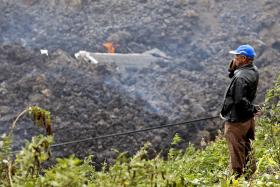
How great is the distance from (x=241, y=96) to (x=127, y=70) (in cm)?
1040

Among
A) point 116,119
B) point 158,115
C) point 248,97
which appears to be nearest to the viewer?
point 248,97

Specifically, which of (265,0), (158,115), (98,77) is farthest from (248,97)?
(265,0)

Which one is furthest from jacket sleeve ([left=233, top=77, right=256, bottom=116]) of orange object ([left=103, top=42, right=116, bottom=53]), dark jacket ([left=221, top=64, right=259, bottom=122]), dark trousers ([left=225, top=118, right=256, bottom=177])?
orange object ([left=103, top=42, right=116, bottom=53])

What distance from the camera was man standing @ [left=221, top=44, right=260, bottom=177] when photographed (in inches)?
183

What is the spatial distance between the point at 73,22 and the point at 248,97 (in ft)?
46.5

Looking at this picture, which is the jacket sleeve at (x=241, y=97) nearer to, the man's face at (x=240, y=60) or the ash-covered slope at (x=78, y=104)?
the man's face at (x=240, y=60)

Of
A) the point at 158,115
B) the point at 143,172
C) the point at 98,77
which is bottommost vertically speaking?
the point at 158,115

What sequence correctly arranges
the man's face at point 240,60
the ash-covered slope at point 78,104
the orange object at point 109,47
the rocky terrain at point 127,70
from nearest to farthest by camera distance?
the man's face at point 240,60 < the ash-covered slope at point 78,104 < the rocky terrain at point 127,70 < the orange object at point 109,47

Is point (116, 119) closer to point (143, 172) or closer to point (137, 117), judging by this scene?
point (137, 117)

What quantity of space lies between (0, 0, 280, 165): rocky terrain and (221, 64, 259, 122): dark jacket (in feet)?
16.6

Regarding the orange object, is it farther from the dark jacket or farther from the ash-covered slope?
the dark jacket

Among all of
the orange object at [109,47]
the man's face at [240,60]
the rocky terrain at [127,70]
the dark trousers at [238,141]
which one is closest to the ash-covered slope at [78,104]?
the rocky terrain at [127,70]

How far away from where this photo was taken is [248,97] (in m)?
4.76

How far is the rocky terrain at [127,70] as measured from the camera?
36.0 ft
